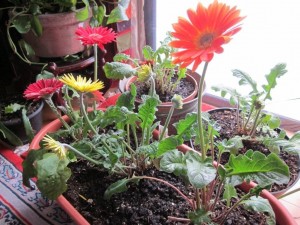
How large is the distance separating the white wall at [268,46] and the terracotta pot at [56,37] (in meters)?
0.32

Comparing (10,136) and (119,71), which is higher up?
(119,71)

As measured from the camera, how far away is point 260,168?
1.65 ft

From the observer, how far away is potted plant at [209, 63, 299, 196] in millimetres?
780

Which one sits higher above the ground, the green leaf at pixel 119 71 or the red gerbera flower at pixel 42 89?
the green leaf at pixel 119 71

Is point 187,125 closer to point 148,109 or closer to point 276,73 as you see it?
point 148,109

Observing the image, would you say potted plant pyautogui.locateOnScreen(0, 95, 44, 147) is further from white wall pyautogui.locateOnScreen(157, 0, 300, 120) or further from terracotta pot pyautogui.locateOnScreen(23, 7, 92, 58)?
white wall pyautogui.locateOnScreen(157, 0, 300, 120)

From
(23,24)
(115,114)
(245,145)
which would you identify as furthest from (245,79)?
(23,24)

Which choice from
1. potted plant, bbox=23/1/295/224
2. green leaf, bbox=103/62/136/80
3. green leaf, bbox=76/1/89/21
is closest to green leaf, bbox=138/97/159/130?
potted plant, bbox=23/1/295/224

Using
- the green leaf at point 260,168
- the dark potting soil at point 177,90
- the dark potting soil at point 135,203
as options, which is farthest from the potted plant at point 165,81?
the green leaf at point 260,168

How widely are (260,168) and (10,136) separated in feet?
2.36

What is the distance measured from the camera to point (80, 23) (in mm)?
1009

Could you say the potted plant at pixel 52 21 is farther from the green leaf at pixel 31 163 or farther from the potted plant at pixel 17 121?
the green leaf at pixel 31 163

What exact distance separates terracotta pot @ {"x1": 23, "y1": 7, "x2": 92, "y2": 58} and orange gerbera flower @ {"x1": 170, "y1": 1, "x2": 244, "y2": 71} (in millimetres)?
568

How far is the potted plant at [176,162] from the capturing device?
465mm
